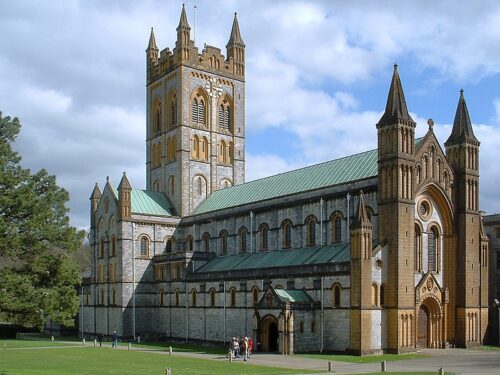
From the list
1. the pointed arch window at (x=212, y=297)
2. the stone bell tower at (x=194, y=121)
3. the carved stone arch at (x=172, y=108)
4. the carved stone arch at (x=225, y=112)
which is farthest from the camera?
the carved stone arch at (x=225, y=112)

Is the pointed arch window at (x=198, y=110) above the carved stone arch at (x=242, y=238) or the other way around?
above

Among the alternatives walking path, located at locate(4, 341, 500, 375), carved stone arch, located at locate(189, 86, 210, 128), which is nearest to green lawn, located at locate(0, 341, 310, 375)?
walking path, located at locate(4, 341, 500, 375)

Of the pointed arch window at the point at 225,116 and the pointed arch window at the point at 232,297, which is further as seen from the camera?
the pointed arch window at the point at 225,116

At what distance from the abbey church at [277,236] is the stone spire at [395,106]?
11 centimetres

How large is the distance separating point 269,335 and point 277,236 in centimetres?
1161

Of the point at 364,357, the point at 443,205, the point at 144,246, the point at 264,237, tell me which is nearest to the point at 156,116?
the point at 144,246

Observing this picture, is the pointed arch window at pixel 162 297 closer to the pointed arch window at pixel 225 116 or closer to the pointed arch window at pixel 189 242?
the pointed arch window at pixel 189 242

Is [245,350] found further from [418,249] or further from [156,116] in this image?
[156,116]

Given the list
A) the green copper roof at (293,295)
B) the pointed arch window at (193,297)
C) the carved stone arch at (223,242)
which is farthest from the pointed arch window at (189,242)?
the green copper roof at (293,295)

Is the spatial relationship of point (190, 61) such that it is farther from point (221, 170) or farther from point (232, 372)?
point (232, 372)

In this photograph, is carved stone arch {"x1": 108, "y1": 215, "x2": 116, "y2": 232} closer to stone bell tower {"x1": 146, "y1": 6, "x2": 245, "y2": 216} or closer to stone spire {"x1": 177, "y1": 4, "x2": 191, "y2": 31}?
stone bell tower {"x1": 146, "y1": 6, "x2": 245, "y2": 216}

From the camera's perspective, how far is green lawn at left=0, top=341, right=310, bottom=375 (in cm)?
3931

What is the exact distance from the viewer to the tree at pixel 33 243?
3827 cm

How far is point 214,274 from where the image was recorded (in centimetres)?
6769
